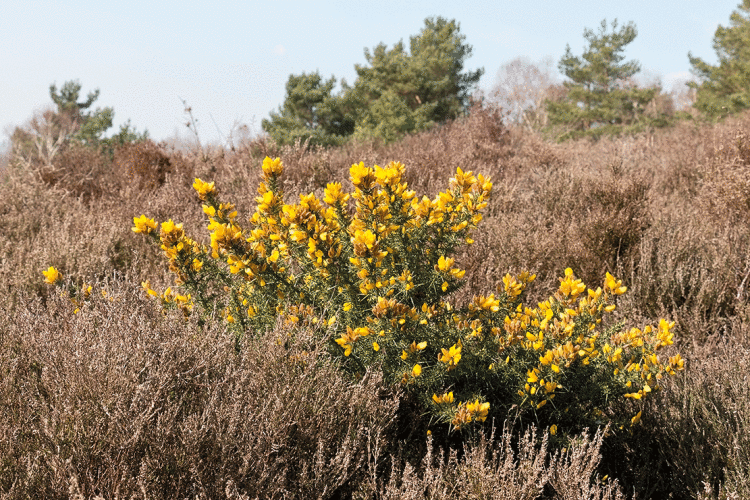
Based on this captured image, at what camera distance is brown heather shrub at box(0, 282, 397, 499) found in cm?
132

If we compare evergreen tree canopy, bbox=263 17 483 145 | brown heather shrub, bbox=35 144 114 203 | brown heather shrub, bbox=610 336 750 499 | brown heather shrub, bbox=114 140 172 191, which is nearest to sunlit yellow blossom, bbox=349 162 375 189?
brown heather shrub, bbox=610 336 750 499

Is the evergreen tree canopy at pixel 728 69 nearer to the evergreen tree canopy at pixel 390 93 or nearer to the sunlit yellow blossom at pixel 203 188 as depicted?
the evergreen tree canopy at pixel 390 93

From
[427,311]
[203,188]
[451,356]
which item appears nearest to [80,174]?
[203,188]

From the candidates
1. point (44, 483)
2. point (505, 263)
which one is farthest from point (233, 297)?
point (505, 263)

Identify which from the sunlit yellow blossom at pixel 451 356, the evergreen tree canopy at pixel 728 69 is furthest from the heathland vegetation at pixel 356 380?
the evergreen tree canopy at pixel 728 69

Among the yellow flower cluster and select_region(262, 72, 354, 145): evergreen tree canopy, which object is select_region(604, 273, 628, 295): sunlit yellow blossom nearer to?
the yellow flower cluster

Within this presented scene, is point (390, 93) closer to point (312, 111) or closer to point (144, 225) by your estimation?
point (312, 111)

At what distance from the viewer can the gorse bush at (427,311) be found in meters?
1.66

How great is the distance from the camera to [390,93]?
13234mm

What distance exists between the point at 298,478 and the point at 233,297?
83 cm

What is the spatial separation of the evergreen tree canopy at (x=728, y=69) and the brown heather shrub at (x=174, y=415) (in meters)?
15.1

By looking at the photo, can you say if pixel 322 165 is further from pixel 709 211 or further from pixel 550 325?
pixel 550 325

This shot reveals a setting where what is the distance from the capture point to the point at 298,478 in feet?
4.91

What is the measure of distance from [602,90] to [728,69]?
410cm
